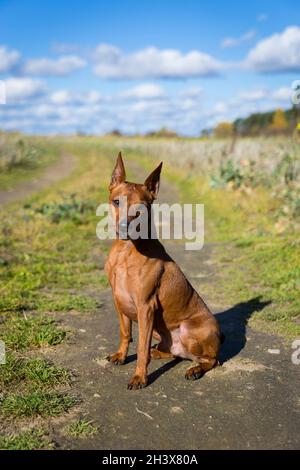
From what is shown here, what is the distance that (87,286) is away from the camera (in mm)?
6855

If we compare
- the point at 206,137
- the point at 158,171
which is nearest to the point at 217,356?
the point at 158,171

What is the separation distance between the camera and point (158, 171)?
4.00m

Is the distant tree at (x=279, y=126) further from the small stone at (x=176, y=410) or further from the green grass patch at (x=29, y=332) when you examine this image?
the small stone at (x=176, y=410)

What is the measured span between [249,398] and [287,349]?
1127 mm

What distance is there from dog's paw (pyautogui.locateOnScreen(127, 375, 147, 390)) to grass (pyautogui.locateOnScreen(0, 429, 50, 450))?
91cm

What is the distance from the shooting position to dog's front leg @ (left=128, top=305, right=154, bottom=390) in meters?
3.87

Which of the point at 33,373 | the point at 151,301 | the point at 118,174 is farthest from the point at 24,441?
the point at 118,174

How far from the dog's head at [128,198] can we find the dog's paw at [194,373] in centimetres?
130

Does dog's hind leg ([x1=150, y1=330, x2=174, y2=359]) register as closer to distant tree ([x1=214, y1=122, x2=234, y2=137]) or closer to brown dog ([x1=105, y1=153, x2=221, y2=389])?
brown dog ([x1=105, y1=153, x2=221, y2=389])

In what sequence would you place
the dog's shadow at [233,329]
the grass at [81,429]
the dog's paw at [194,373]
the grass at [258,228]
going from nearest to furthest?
the grass at [81,429]
the dog's paw at [194,373]
the dog's shadow at [233,329]
the grass at [258,228]

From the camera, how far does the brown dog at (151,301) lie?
154 inches

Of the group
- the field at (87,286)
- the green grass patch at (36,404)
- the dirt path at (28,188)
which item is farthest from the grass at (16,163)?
the green grass patch at (36,404)

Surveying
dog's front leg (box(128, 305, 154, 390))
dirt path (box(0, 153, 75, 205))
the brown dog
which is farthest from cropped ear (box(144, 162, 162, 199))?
dirt path (box(0, 153, 75, 205))
